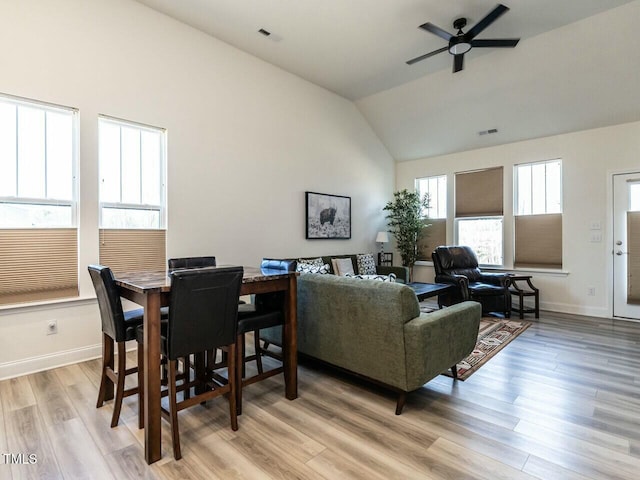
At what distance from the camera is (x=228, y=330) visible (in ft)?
6.73

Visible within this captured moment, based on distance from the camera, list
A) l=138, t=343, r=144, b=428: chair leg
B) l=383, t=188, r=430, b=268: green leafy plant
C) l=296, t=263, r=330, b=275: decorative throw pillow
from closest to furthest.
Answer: l=138, t=343, r=144, b=428: chair leg → l=296, t=263, r=330, b=275: decorative throw pillow → l=383, t=188, r=430, b=268: green leafy plant

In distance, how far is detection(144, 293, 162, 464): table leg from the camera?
1.79m

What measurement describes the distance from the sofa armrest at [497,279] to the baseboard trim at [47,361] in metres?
5.14

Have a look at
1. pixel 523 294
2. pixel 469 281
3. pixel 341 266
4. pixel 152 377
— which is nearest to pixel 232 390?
pixel 152 377

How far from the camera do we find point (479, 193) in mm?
6074

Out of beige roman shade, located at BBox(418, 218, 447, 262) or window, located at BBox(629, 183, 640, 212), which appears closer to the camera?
window, located at BBox(629, 183, 640, 212)

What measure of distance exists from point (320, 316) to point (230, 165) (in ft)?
8.29

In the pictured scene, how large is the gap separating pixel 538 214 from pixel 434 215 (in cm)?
180

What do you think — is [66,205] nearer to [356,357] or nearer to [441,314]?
[356,357]

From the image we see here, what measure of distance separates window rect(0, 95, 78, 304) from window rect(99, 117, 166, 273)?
268 mm

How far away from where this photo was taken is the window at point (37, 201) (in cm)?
291

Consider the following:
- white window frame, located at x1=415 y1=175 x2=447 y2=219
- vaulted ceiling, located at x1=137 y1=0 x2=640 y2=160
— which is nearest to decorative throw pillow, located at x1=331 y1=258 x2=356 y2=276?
white window frame, located at x1=415 y1=175 x2=447 y2=219

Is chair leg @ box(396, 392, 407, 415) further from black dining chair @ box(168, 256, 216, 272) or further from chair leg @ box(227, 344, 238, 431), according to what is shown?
black dining chair @ box(168, 256, 216, 272)

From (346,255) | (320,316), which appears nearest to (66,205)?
(320,316)
